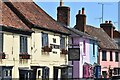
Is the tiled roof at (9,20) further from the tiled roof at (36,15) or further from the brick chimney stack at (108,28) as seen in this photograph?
the brick chimney stack at (108,28)

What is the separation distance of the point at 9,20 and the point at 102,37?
26.2 m

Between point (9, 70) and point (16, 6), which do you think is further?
point (16, 6)

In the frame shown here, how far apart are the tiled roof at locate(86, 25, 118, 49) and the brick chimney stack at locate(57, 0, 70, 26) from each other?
8734mm

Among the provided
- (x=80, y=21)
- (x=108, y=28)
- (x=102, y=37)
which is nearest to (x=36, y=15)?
(x=80, y=21)

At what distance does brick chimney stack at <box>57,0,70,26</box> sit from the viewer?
37438 mm

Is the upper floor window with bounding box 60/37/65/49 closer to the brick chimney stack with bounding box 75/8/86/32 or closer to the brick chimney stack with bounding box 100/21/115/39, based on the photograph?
the brick chimney stack with bounding box 75/8/86/32

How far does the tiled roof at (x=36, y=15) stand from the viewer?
2849cm

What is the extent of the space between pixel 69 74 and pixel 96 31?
53.1 feet

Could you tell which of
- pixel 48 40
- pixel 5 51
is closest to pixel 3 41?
pixel 5 51

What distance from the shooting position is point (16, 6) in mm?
28594

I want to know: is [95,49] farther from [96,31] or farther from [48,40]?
[48,40]

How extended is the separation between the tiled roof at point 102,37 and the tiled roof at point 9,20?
2091cm

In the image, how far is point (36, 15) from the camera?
30.8 m

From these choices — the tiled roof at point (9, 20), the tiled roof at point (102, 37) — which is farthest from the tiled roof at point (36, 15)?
the tiled roof at point (102, 37)
